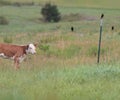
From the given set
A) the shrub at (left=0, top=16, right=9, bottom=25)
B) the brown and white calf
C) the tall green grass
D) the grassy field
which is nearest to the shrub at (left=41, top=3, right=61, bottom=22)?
the shrub at (left=0, top=16, right=9, bottom=25)

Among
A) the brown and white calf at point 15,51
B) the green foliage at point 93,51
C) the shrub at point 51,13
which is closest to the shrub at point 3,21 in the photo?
the shrub at point 51,13

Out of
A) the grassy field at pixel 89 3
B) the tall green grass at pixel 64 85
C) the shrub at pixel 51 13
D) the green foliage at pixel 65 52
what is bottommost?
the grassy field at pixel 89 3

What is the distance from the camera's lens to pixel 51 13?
58156mm

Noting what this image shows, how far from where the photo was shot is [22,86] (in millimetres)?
10844

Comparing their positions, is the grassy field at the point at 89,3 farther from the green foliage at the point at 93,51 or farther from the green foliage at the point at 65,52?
the green foliage at the point at 93,51

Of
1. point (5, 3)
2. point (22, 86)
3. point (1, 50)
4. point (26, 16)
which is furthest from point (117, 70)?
point (5, 3)

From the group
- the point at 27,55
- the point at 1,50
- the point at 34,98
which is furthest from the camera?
the point at 27,55

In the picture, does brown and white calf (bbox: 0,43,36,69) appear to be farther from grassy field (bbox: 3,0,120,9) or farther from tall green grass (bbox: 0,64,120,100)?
grassy field (bbox: 3,0,120,9)

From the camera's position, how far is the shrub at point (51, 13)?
187 feet

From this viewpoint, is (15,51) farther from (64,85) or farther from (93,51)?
(64,85)

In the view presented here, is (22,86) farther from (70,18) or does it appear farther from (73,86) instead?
(70,18)

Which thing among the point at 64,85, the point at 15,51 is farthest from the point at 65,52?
the point at 64,85

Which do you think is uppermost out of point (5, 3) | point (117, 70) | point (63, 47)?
point (117, 70)

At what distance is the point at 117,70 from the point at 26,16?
142 ft
